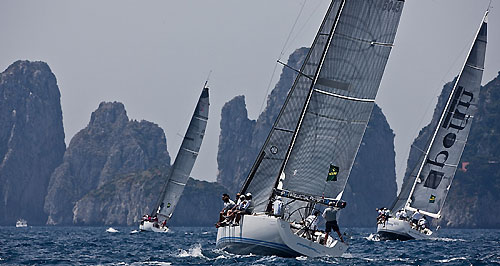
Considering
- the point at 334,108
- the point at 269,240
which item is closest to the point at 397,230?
the point at 334,108

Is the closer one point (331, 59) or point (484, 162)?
point (331, 59)

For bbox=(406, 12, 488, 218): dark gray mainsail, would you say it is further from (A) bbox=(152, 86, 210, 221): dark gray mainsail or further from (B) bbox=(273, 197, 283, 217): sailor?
(B) bbox=(273, 197, 283, 217): sailor

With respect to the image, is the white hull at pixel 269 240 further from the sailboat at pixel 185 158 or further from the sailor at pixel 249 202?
the sailboat at pixel 185 158

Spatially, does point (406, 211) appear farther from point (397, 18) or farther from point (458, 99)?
point (397, 18)

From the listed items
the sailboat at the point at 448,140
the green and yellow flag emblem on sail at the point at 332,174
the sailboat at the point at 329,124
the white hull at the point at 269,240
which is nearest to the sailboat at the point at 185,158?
the sailboat at the point at 448,140

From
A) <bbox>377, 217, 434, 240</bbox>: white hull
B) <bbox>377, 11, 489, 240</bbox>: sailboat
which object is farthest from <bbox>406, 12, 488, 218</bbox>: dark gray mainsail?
<bbox>377, 217, 434, 240</bbox>: white hull

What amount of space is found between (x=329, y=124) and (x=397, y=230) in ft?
68.4

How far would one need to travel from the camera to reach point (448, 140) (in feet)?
162

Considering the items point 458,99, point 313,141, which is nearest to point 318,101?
point 313,141

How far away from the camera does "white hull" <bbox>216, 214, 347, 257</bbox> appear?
23.9 metres

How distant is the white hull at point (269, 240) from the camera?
2392 centimetres

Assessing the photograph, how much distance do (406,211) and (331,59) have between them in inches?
1033

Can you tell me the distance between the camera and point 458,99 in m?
48.8

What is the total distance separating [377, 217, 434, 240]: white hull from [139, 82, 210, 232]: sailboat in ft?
72.2
